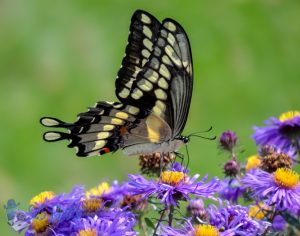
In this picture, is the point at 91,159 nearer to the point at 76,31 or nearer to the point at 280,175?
the point at 76,31

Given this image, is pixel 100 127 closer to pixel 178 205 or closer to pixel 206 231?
pixel 178 205

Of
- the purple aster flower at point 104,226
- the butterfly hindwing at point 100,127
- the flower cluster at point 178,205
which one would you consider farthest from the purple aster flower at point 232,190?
the purple aster flower at point 104,226

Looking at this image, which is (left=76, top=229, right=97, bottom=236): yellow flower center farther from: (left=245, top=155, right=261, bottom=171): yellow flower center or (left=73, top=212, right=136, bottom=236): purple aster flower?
(left=245, top=155, right=261, bottom=171): yellow flower center

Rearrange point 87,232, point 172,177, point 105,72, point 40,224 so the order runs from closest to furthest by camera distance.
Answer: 1. point 87,232
2. point 40,224
3. point 172,177
4. point 105,72

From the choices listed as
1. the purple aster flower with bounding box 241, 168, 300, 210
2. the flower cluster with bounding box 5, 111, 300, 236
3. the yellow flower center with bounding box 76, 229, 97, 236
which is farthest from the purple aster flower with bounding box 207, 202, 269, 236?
the yellow flower center with bounding box 76, 229, 97, 236

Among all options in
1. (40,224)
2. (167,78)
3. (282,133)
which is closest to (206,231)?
(40,224)

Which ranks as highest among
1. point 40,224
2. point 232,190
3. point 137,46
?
point 137,46
